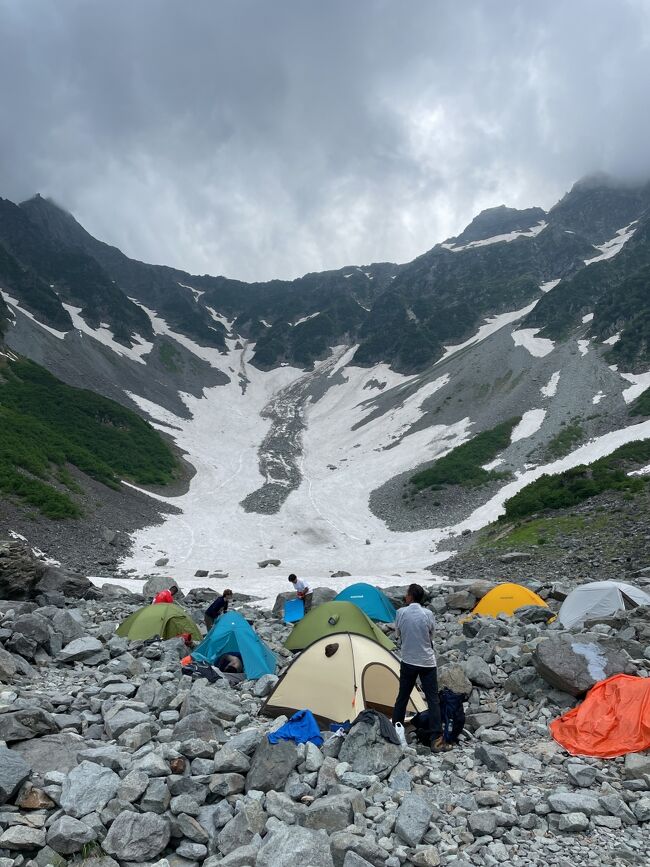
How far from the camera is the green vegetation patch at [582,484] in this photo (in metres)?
32.3

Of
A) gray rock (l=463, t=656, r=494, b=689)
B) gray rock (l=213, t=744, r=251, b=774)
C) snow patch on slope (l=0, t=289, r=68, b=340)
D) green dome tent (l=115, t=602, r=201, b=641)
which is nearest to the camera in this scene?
gray rock (l=213, t=744, r=251, b=774)

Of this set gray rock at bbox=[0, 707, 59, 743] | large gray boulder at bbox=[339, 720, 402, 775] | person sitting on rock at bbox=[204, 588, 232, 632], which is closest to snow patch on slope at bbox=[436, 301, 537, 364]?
person sitting on rock at bbox=[204, 588, 232, 632]

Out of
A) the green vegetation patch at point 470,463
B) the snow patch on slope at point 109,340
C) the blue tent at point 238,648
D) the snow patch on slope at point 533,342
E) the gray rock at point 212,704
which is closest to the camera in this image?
the gray rock at point 212,704

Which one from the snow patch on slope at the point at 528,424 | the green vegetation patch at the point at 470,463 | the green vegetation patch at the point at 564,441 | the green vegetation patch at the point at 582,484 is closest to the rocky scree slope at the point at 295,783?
the green vegetation patch at the point at 582,484

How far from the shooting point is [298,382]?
12688 cm

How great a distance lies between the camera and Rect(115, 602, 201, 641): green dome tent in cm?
1362

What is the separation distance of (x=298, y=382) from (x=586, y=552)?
106328mm

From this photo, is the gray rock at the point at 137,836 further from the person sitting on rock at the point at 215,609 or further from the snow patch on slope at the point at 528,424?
the snow patch on slope at the point at 528,424

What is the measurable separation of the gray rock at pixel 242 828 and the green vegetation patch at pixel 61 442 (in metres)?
31.0

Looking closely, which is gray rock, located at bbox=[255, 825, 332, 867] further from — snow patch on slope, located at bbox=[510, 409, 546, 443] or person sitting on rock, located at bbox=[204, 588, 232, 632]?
snow patch on slope, located at bbox=[510, 409, 546, 443]

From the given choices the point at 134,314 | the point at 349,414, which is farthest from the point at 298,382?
the point at 134,314

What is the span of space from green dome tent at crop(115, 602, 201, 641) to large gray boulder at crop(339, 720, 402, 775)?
813 centimetres

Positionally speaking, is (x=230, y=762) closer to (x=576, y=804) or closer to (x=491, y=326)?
(x=576, y=804)

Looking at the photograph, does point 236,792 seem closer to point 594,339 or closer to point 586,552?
point 586,552
